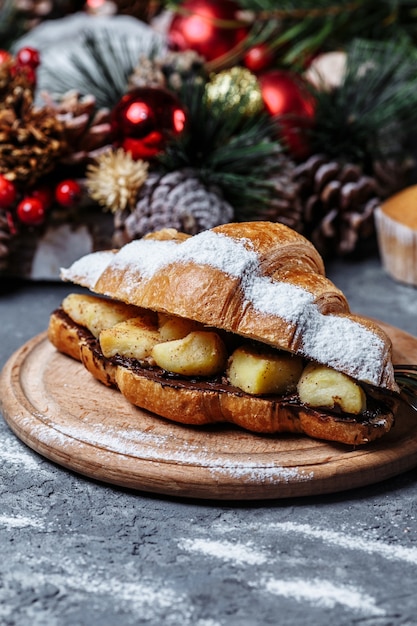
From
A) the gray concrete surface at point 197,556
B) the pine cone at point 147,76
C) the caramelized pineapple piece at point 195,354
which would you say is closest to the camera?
the gray concrete surface at point 197,556

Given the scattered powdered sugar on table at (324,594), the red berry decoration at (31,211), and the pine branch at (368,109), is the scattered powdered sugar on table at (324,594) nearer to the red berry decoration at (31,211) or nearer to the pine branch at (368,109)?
the red berry decoration at (31,211)

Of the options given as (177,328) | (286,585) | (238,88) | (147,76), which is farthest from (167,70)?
(286,585)

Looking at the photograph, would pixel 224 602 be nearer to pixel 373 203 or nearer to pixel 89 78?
pixel 373 203

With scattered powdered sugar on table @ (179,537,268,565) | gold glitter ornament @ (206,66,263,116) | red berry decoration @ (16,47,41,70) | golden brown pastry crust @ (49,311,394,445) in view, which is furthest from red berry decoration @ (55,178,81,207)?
scattered powdered sugar on table @ (179,537,268,565)

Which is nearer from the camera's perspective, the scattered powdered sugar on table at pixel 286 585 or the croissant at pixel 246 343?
the scattered powdered sugar on table at pixel 286 585

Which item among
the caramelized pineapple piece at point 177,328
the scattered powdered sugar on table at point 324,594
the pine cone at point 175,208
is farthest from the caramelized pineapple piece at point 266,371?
the pine cone at point 175,208

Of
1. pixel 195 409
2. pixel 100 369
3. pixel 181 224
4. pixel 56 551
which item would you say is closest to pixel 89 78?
pixel 181 224

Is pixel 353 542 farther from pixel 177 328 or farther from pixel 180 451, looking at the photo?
pixel 177 328
